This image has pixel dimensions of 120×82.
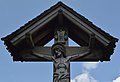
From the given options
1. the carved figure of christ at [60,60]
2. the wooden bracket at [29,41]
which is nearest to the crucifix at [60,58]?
the carved figure of christ at [60,60]

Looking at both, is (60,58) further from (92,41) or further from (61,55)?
(92,41)

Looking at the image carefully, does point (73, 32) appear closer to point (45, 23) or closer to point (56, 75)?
point (45, 23)

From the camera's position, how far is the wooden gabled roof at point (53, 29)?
23.7 ft

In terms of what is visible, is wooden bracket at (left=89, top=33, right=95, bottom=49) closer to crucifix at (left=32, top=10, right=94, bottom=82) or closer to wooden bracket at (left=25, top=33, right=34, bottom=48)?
crucifix at (left=32, top=10, right=94, bottom=82)

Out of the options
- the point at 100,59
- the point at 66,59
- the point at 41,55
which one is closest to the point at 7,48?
the point at 41,55

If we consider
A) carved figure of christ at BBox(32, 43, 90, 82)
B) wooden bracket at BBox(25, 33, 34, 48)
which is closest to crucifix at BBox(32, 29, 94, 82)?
carved figure of christ at BBox(32, 43, 90, 82)

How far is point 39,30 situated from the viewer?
766 cm

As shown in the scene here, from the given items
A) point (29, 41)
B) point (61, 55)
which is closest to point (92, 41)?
point (61, 55)

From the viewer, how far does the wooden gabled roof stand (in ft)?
23.7

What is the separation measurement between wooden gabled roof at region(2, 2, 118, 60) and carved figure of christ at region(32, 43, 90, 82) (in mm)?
405

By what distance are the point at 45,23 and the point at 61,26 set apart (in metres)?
0.41

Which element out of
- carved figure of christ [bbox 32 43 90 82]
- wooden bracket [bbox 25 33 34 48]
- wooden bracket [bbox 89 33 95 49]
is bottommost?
carved figure of christ [bbox 32 43 90 82]

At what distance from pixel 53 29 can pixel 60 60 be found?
99cm

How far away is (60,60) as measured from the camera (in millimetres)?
7148
